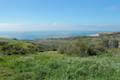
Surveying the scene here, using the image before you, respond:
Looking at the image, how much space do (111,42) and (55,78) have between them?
14978 millimetres

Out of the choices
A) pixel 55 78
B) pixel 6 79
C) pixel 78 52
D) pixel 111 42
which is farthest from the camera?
pixel 111 42

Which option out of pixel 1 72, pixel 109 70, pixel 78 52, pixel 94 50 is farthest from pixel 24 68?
pixel 94 50

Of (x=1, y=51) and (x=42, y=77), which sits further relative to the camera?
(x=1, y=51)

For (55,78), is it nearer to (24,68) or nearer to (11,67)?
(24,68)

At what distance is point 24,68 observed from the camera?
955 centimetres

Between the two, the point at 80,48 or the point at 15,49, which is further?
the point at 15,49

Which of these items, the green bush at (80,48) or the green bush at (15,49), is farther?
the green bush at (15,49)

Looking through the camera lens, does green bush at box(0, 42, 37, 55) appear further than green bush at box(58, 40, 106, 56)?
Yes

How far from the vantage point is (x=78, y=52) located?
16266 mm

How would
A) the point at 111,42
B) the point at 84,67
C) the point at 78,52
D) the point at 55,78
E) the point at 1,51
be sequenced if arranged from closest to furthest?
the point at 55,78
the point at 84,67
the point at 78,52
the point at 1,51
the point at 111,42

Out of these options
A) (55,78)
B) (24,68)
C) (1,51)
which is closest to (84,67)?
(55,78)

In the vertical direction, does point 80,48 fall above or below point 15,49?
above

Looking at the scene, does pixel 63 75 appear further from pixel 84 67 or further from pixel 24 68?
pixel 24 68

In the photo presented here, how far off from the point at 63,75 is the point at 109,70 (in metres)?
1.66
